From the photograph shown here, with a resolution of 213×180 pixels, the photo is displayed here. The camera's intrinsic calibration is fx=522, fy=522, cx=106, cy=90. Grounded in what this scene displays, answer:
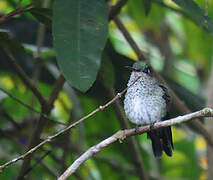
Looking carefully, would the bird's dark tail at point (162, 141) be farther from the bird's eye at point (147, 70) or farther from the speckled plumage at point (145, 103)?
the bird's eye at point (147, 70)

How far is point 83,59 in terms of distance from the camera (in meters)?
2.37

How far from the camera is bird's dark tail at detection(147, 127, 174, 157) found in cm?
325

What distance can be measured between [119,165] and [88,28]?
1.95m

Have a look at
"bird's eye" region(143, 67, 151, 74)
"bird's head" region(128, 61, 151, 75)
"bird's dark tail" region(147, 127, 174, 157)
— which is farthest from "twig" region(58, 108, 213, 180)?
"bird's eye" region(143, 67, 151, 74)

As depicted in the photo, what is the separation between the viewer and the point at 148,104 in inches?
137

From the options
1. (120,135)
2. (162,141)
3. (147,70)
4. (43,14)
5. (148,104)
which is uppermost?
(43,14)

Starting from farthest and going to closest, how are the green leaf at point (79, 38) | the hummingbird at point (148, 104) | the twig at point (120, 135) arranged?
the hummingbird at point (148, 104)
the green leaf at point (79, 38)
the twig at point (120, 135)

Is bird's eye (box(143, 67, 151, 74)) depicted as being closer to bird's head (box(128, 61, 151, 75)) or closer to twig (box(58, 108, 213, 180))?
bird's head (box(128, 61, 151, 75))

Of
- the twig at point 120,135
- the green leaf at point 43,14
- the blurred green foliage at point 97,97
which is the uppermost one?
the green leaf at point 43,14

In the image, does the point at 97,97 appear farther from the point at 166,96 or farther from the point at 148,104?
the point at 166,96

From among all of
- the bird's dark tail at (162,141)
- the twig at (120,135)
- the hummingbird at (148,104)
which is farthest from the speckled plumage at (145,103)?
the twig at (120,135)

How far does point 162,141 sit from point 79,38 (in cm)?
117

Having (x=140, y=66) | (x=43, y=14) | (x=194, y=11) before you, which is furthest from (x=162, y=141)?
(x=43, y=14)

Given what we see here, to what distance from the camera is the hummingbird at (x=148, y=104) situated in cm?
340
